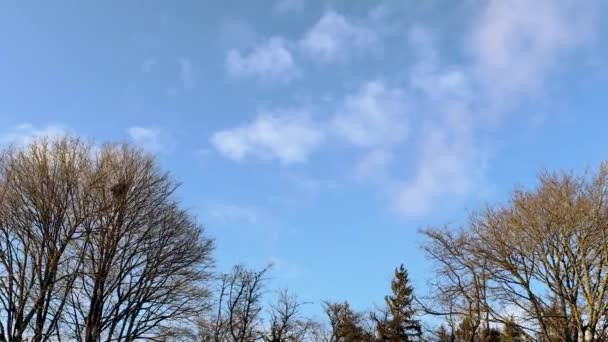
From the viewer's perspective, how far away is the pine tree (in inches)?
1661

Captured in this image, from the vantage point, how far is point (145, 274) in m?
19.5

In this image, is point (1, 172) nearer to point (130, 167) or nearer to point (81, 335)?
point (130, 167)

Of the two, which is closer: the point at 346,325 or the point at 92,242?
the point at 92,242

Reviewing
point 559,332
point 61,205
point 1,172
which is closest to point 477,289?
point 559,332

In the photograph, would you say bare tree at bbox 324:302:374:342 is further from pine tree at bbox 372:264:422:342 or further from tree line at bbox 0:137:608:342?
tree line at bbox 0:137:608:342

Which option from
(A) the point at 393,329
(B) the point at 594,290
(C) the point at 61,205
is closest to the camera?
(B) the point at 594,290

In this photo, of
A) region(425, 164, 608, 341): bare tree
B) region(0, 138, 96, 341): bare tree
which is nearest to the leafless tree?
region(0, 138, 96, 341): bare tree

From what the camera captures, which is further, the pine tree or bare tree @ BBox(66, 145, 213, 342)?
the pine tree

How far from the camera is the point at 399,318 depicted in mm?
43094

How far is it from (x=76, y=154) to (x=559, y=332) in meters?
17.3

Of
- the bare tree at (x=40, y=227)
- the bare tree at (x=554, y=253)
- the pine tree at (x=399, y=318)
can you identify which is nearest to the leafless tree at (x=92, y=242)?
Answer: the bare tree at (x=40, y=227)

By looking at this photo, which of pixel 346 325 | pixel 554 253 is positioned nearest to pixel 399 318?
pixel 346 325

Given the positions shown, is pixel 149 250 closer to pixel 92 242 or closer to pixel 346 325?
pixel 92 242

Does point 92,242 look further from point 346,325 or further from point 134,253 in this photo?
point 346,325
